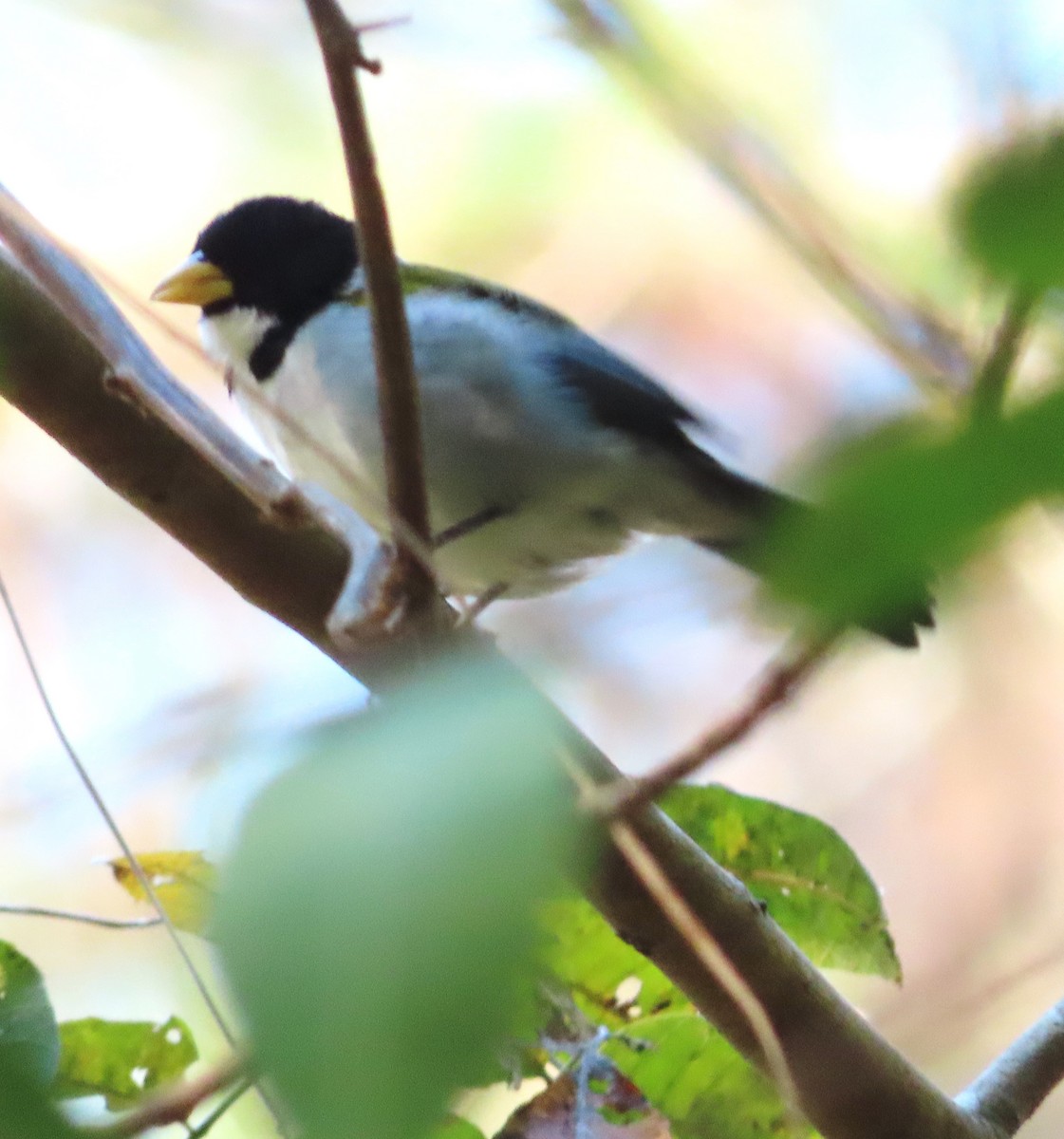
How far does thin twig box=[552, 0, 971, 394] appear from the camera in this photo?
0.44 meters

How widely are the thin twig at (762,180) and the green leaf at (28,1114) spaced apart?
9.9 inches

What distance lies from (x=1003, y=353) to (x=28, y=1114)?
0.25 metres

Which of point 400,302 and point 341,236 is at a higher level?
point 341,236

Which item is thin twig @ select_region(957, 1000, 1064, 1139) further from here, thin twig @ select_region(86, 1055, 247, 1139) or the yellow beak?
the yellow beak

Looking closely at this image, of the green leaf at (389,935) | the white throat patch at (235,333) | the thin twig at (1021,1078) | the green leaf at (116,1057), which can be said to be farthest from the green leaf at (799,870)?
the green leaf at (389,935)

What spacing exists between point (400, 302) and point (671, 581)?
7.1 inches

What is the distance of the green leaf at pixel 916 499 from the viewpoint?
7.8 inches

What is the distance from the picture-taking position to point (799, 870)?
114cm

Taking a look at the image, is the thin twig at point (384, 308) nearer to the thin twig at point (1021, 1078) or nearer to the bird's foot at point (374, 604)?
the bird's foot at point (374, 604)

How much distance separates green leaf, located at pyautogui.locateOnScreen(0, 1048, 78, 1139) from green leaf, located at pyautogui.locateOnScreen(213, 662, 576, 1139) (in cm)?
10

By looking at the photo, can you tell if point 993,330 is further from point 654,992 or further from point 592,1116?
point 654,992

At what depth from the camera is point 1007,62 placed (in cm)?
46

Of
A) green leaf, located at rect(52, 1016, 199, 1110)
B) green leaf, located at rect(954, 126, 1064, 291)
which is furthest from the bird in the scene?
green leaf, located at rect(954, 126, 1064, 291)

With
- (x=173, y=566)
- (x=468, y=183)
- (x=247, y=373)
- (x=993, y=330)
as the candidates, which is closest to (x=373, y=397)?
(x=247, y=373)
